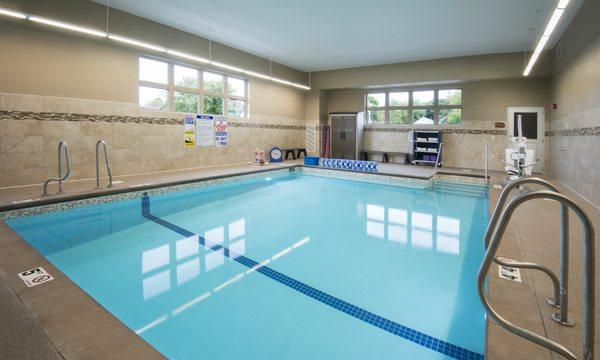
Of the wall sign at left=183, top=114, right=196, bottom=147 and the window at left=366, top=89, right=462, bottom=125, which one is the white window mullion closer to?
the wall sign at left=183, top=114, right=196, bottom=147

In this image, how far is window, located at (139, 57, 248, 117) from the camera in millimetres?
6832

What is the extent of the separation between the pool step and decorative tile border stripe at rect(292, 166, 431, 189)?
39 cm

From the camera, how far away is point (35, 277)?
7.18 feet

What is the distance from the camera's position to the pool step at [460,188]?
22.0ft

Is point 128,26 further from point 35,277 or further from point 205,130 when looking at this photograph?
point 35,277

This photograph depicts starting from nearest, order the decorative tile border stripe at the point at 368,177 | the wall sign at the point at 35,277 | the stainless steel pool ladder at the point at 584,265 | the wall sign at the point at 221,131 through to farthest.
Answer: the stainless steel pool ladder at the point at 584,265 → the wall sign at the point at 35,277 → the decorative tile border stripe at the point at 368,177 → the wall sign at the point at 221,131

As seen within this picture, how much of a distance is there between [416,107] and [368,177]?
364cm

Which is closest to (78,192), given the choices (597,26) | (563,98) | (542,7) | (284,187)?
(284,187)

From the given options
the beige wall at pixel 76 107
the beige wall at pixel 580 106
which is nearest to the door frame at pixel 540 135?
the beige wall at pixel 580 106

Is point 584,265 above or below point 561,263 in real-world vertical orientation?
above

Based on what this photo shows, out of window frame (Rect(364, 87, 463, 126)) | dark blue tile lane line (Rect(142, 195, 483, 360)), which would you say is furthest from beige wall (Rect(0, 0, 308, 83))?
dark blue tile lane line (Rect(142, 195, 483, 360))

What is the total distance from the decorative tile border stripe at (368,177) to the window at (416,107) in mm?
3323

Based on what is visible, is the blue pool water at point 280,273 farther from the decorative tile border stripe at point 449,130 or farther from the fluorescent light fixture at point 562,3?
the decorative tile border stripe at point 449,130

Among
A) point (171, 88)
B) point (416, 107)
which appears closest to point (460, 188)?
point (416, 107)
